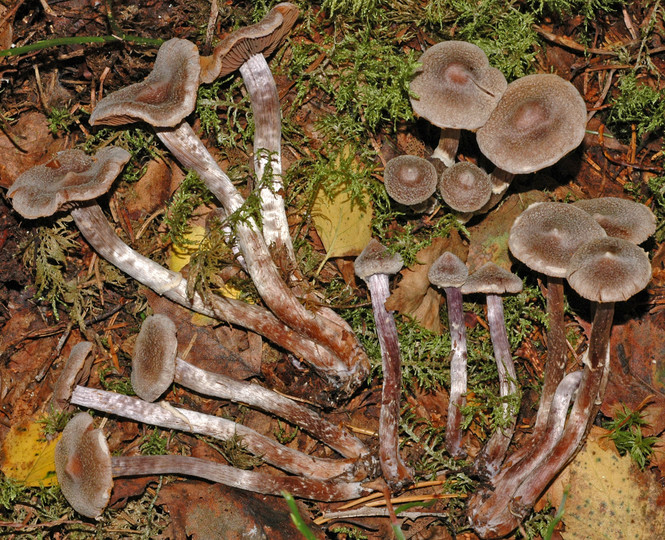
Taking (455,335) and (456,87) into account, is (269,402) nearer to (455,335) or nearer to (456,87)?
(455,335)

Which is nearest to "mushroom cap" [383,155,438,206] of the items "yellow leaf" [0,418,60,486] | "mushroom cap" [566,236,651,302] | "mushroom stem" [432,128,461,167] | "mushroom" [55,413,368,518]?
"mushroom stem" [432,128,461,167]

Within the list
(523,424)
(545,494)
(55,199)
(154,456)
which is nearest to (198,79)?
(55,199)

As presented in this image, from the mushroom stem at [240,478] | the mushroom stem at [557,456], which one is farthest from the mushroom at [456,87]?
the mushroom stem at [240,478]

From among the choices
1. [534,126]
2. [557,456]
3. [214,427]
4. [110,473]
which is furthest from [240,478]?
[534,126]

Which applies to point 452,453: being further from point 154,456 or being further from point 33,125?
point 33,125

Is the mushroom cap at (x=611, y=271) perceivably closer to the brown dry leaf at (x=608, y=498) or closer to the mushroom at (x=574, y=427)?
the mushroom at (x=574, y=427)

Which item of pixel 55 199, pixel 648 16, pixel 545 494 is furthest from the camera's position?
pixel 648 16

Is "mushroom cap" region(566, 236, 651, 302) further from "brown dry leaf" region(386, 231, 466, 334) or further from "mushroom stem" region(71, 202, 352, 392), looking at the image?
"mushroom stem" region(71, 202, 352, 392)
